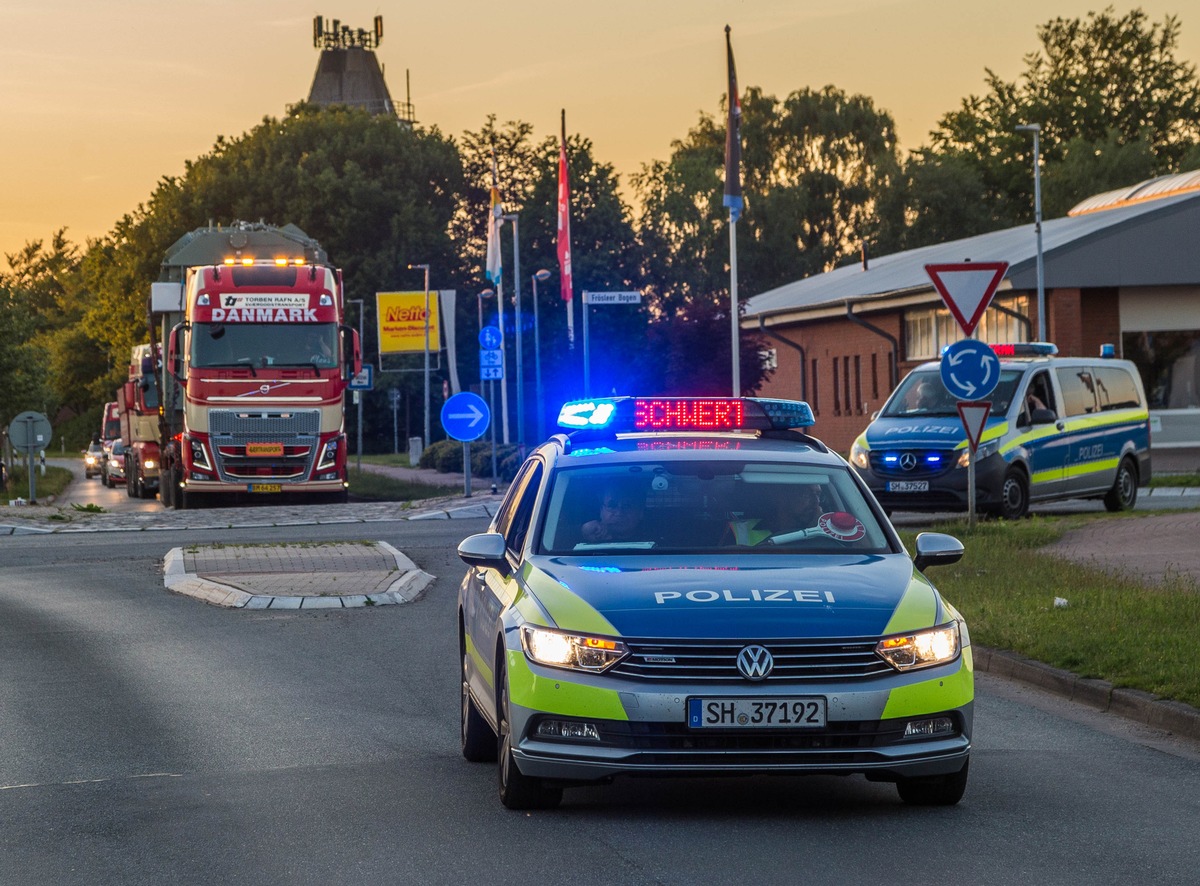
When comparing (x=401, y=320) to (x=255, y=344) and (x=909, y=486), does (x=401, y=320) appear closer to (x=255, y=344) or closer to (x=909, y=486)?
(x=255, y=344)

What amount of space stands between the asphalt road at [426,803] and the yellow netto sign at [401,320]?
169 ft

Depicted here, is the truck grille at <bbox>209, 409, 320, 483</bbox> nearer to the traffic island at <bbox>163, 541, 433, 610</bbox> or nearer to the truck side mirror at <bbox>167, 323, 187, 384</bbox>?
the truck side mirror at <bbox>167, 323, 187, 384</bbox>

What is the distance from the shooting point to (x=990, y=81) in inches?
3588

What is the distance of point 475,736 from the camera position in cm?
830

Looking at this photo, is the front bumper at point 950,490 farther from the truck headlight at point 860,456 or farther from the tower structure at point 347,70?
the tower structure at point 347,70

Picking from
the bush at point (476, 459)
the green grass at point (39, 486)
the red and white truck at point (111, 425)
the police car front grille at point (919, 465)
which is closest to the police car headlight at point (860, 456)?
the police car front grille at point (919, 465)

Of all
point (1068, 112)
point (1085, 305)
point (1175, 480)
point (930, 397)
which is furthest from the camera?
point (1068, 112)

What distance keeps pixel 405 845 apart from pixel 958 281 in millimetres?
11884

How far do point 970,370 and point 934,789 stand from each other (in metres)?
10.7

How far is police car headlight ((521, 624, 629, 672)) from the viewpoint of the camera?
666cm

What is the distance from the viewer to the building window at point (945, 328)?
41469 mm

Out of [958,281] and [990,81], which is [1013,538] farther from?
[990,81]

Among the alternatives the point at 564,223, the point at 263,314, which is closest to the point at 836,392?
the point at 564,223

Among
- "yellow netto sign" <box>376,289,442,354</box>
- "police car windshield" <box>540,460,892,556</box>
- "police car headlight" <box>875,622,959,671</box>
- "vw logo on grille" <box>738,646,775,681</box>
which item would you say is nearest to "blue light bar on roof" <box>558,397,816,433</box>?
"police car windshield" <box>540,460,892,556</box>
